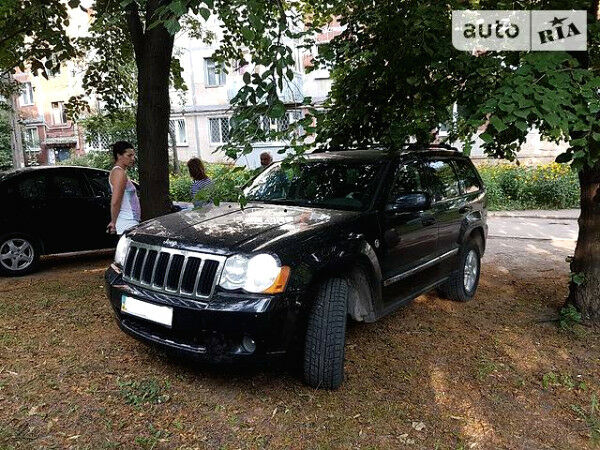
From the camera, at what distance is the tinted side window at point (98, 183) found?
7051 mm

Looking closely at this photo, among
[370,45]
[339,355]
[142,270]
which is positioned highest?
[370,45]

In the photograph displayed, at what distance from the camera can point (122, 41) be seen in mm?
8500

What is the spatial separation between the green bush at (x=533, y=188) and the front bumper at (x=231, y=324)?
37.0 ft

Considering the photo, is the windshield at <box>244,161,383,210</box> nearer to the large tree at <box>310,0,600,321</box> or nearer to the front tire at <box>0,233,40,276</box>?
the large tree at <box>310,0,600,321</box>

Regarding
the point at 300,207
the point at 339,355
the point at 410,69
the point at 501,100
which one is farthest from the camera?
the point at 410,69

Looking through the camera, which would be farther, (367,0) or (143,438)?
(367,0)

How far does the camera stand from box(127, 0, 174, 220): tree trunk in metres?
5.53

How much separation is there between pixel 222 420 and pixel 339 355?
2.79 feet

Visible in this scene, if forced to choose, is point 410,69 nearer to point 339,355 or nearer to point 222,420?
point 339,355

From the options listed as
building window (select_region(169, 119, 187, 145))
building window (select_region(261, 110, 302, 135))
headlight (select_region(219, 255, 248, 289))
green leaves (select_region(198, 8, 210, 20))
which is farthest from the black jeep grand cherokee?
building window (select_region(169, 119, 187, 145))

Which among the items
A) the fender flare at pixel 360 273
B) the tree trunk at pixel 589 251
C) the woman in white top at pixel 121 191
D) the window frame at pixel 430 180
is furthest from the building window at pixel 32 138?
the tree trunk at pixel 589 251

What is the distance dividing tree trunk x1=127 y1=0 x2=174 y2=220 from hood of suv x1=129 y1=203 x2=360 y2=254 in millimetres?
2046

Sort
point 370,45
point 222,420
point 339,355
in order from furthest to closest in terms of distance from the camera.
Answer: point 370,45 < point 339,355 < point 222,420

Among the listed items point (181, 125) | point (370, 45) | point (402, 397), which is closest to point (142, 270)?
point (402, 397)
